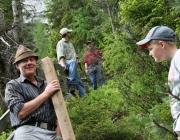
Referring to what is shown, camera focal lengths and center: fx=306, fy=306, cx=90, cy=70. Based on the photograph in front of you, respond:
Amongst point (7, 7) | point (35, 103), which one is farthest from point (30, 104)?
point (7, 7)

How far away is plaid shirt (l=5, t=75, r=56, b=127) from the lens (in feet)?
11.3

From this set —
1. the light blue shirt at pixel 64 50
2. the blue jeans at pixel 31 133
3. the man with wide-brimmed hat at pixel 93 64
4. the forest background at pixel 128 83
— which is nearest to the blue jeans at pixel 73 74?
the light blue shirt at pixel 64 50

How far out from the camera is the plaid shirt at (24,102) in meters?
3.44

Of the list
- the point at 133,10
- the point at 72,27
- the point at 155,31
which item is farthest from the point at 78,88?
the point at 72,27

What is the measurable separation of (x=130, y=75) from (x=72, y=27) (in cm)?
1521

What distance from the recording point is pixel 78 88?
295 inches

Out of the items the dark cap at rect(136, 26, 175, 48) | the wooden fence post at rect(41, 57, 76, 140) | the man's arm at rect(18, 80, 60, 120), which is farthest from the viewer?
the man's arm at rect(18, 80, 60, 120)

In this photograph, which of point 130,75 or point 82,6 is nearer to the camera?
point 130,75

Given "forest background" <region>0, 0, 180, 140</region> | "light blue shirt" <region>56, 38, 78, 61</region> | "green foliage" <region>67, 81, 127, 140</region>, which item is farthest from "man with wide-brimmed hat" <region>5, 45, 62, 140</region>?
"light blue shirt" <region>56, 38, 78, 61</region>

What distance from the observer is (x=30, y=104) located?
338 centimetres

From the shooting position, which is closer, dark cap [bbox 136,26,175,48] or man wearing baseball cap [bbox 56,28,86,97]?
dark cap [bbox 136,26,175,48]

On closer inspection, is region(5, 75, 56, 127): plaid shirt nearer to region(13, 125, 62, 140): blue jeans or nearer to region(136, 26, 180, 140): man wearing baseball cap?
region(13, 125, 62, 140): blue jeans

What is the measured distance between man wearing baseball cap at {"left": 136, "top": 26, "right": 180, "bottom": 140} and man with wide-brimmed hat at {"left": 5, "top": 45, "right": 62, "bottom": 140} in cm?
122

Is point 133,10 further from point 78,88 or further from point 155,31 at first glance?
point 155,31
